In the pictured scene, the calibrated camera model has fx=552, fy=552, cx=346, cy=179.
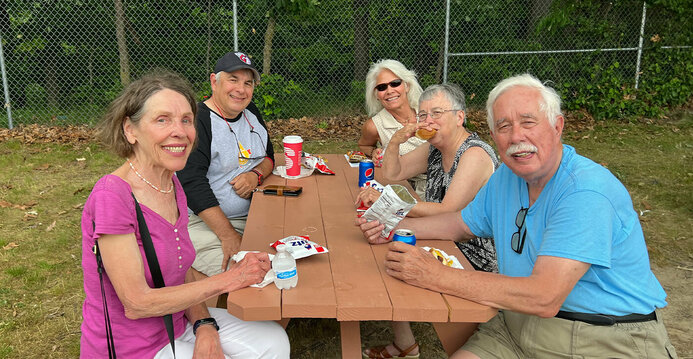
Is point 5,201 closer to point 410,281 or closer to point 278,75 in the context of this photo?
point 278,75

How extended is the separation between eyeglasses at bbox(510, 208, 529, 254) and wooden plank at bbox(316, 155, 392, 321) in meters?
0.57

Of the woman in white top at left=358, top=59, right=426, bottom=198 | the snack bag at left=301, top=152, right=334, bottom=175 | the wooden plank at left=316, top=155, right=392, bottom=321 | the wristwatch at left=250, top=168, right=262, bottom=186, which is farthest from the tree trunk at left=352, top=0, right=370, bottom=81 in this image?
the wooden plank at left=316, top=155, right=392, bottom=321

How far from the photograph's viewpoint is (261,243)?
251cm

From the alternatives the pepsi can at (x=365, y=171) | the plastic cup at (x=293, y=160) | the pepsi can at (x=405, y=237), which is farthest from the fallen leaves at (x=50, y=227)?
the pepsi can at (x=405, y=237)

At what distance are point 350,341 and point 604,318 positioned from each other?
97 centimetres

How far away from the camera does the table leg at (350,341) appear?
2197mm

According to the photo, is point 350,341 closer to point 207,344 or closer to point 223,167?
point 207,344

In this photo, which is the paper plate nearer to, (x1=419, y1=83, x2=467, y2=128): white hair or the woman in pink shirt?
(x1=419, y1=83, x2=467, y2=128): white hair

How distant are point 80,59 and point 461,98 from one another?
8173mm

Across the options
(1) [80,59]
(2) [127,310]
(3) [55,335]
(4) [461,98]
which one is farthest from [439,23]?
(2) [127,310]

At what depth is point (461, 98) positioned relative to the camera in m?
3.29

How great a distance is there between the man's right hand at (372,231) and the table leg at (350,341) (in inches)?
16.6

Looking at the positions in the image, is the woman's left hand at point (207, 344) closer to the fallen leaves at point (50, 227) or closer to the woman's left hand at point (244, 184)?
the woman's left hand at point (244, 184)

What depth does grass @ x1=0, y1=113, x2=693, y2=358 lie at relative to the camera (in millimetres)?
3537
